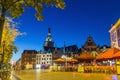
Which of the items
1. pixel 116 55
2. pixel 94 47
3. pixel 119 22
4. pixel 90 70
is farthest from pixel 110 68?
pixel 94 47

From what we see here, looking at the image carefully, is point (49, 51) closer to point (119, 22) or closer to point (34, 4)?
point (119, 22)

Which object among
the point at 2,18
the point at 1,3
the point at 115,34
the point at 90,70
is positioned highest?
the point at 115,34

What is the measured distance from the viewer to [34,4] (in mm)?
12633

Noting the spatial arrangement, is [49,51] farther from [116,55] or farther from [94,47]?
[116,55]

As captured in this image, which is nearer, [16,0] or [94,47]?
[16,0]

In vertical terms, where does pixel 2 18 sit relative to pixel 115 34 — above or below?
below

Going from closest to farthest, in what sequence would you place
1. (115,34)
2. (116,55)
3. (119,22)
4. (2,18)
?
(2,18) → (116,55) → (119,22) → (115,34)

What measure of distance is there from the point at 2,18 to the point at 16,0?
4.41 feet

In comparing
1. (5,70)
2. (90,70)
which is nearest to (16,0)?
(5,70)

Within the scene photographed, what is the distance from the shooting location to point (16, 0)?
39.3ft

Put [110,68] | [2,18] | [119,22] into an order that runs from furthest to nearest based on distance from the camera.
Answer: [119,22]
[110,68]
[2,18]

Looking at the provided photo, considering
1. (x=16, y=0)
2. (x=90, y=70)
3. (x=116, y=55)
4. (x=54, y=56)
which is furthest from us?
(x=54, y=56)

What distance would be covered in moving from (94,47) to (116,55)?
103100mm

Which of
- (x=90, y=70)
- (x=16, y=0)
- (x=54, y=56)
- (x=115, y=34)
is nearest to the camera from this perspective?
(x=16, y=0)
